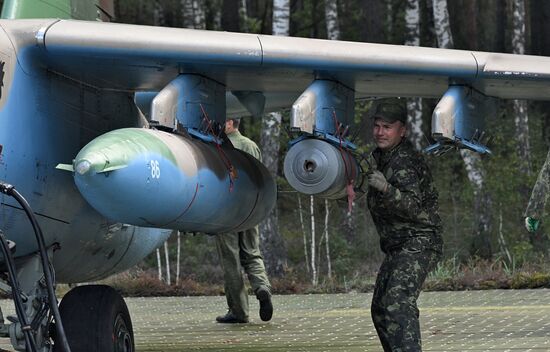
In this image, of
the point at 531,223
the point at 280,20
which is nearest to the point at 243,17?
the point at 280,20

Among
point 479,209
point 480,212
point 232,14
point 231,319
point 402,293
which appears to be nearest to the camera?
point 402,293

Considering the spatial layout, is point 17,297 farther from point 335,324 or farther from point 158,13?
point 158,13

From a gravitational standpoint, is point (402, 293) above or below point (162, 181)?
below

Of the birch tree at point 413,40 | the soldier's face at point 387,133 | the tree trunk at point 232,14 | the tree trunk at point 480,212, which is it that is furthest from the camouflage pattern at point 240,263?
the tree trunk at point 232,14

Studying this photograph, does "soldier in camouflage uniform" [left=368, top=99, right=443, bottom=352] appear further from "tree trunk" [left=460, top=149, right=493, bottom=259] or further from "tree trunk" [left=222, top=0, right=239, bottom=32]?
"tree trunk" [left=222, top=0, right=239, bottom=32]

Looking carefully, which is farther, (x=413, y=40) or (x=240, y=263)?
(x=413, y=40)

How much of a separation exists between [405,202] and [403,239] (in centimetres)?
30

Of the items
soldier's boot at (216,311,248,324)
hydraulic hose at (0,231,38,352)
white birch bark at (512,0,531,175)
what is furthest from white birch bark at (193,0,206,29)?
hydraulic hose at (0,231,38,352)

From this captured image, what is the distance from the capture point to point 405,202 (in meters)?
8.80

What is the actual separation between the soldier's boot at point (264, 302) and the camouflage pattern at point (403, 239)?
3.68 metres

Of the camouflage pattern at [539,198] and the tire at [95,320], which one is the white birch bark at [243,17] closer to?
the camouflage pattern at [539,198]

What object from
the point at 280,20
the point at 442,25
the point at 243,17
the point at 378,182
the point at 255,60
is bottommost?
the point at 378,182

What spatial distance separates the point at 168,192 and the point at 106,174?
435 millimetres

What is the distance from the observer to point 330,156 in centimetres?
842
